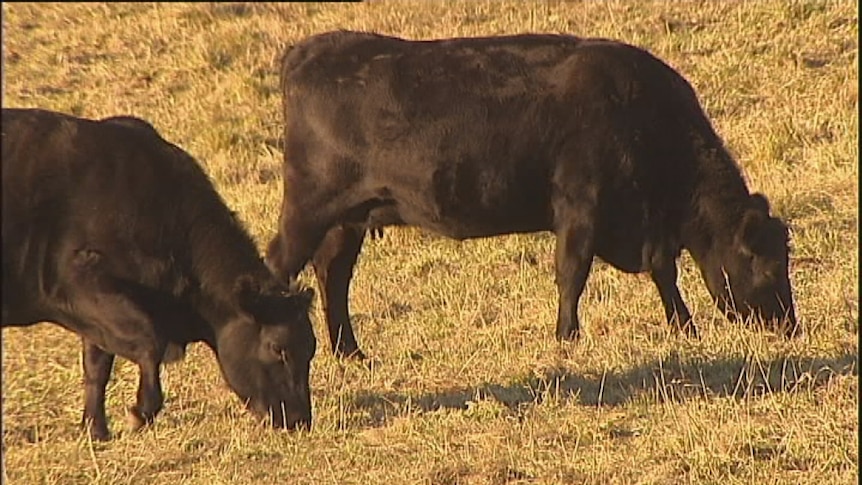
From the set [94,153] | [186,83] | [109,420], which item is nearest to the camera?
[94,153]

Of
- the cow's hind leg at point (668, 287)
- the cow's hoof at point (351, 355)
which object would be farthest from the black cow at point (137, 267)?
the cow's hind leg at point (668, 287)

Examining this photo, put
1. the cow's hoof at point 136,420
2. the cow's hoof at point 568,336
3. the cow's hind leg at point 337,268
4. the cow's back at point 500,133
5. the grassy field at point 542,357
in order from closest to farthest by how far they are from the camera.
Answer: the grassy field at point 542,357, the cow's hoof at point 136,420, the cow's hoof at point 568,336, the cow's back at point 500,133, the cow's hind leg at point 337,268

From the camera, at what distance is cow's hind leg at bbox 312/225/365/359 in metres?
11.9

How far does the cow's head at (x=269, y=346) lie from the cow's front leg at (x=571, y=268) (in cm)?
220

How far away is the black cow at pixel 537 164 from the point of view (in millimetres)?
11328

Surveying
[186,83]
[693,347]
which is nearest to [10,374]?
[693,347]

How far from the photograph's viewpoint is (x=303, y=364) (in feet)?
32.0

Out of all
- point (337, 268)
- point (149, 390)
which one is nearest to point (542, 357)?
point (337, 268)

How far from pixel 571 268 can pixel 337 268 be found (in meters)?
1.74

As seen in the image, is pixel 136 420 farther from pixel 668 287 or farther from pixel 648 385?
pixel 668 287

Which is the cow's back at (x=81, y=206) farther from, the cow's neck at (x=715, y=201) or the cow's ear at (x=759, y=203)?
the cow's ear at (x=759, y=203)

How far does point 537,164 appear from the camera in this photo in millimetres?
11359

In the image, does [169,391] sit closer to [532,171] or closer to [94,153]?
[94,153]

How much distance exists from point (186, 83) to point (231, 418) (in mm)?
12007
